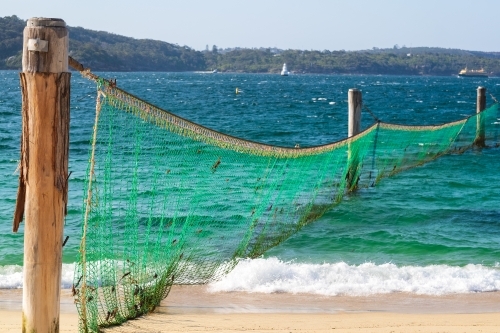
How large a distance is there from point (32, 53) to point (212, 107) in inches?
1970

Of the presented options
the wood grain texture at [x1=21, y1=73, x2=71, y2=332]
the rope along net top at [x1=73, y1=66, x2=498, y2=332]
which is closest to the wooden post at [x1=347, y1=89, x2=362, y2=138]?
the rope along net top at [x1=73, y1=66, x2=498, y2=332]

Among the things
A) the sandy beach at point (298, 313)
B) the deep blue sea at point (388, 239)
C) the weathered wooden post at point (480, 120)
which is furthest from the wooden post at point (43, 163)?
the weathered wooden post at point (480, 120)

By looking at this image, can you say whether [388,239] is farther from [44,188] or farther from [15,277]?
[44,188]

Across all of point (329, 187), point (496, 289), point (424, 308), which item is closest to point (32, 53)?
point (424, 308)

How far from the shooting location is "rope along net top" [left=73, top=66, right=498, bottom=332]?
6535 mm

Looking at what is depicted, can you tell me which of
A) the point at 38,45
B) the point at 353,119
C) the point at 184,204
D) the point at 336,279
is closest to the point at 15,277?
the point at 336,279

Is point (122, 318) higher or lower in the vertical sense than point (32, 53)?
lower

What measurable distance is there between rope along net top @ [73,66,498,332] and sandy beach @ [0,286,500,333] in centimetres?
28

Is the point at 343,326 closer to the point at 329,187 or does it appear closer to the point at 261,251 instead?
the point at 261,251

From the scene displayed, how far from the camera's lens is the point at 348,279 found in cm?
965

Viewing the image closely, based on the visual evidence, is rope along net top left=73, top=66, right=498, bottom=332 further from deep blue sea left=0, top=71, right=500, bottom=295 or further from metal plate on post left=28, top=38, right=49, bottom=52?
metal plate on post left=28, top=38, right=49, bottom=52

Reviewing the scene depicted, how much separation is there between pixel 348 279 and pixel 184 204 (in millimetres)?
4421

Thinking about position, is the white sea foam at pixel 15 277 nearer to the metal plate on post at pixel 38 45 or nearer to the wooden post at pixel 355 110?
the metal plate on post at pixel 38 45

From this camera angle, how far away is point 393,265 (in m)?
10.7
